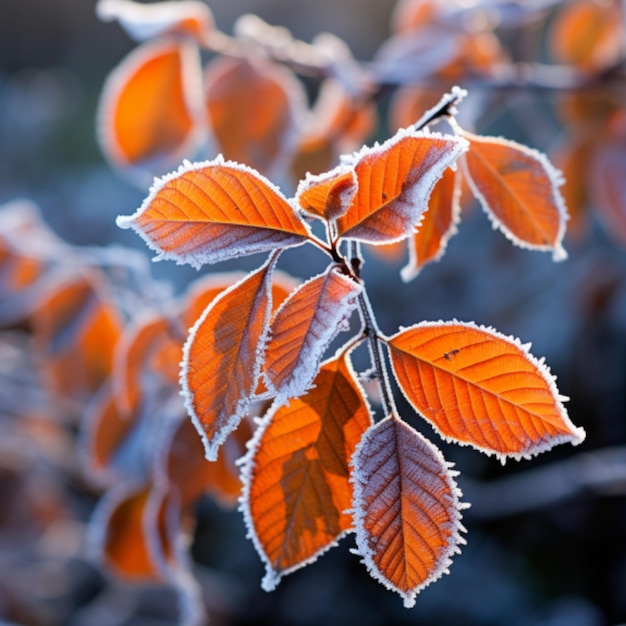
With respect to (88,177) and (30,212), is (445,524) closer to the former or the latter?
(30,212)

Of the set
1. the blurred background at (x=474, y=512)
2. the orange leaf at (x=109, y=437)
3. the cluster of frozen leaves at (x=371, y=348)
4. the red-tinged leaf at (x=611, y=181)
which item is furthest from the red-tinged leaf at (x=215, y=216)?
the blurred background at (x=474, y=512)

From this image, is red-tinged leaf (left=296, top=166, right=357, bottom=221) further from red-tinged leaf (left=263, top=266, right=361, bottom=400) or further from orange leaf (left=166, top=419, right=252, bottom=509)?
orange leaf (left=166, top=419, right=252, bottom=509)

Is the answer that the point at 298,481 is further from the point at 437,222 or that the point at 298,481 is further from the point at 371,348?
the point at 437,222

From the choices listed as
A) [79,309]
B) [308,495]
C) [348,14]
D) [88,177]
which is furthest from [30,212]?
[348,14]

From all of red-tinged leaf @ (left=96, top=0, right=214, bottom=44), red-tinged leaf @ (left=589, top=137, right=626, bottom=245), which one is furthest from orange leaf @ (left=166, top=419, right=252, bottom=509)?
red-tinged leaf @ (left=589, top=137, right=626, bottom=245)

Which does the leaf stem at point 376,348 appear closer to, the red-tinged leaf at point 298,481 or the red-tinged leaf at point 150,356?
the red-tinged leaf at point 298,481

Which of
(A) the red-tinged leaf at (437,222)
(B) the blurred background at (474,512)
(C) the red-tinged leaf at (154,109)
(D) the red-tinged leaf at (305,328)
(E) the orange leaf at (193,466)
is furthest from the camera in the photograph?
(B) the blurred background at (474,512)

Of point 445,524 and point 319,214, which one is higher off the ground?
point 319,214
